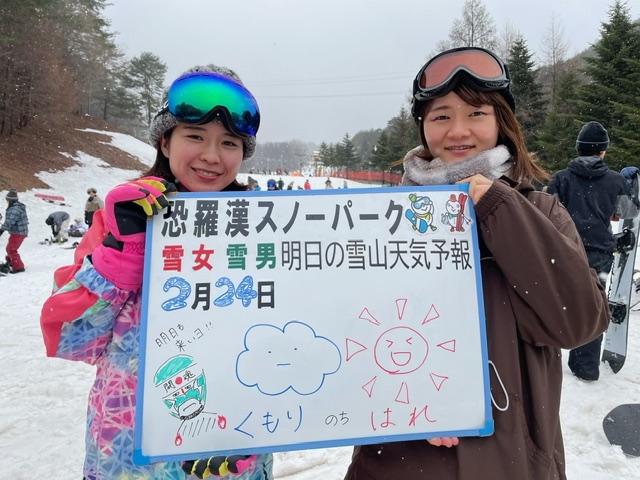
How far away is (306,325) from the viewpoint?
139 cm

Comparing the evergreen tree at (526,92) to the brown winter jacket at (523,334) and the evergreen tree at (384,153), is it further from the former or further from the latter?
the brown winter jacket at (523,334)

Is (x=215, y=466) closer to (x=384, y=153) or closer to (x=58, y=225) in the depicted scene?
(x=58, y=225)

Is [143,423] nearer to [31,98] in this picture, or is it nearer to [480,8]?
[31,98]

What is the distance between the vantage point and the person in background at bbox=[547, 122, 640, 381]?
4.22 metres

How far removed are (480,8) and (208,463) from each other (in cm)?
3448

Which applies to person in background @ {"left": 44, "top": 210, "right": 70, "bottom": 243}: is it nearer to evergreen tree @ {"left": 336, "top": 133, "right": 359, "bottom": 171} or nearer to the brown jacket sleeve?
the brown jacket sleeve

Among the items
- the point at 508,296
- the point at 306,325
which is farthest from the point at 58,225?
the point at 508,296

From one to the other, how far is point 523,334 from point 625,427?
2918 mm

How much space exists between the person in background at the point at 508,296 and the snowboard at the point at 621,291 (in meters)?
3.78


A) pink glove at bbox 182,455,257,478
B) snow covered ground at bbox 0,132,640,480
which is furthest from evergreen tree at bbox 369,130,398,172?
pink glove at bbox 182,455,257,478

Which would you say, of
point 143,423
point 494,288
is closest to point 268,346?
point 143,423

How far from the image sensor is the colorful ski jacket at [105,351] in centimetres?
140

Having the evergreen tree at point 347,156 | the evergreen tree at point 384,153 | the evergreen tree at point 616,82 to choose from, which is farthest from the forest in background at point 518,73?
the evergreen tree at point 347,156

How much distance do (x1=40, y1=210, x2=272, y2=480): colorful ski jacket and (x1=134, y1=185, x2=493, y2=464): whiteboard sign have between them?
0.20m
